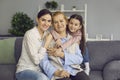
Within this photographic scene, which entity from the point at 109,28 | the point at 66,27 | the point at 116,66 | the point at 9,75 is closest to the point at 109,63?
the point at 116,66

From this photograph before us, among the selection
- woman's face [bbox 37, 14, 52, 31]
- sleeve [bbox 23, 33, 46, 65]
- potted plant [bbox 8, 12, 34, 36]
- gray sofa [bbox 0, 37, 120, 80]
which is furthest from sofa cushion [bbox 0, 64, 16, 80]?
potted plant [bbox 8, 12, 34, 36]

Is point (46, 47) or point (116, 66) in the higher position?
point (46, 47)

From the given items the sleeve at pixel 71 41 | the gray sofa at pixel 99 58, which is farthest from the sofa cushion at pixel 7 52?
the sleeve at pixel 71 41

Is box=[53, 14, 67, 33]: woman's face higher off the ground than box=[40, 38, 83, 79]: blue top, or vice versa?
box=[53, 14, 67, 33]: woman's face

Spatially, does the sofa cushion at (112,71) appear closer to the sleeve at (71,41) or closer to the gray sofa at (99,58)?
the gray sofa at (99,58)

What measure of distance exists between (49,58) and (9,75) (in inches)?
19.3

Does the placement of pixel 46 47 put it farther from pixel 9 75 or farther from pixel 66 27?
pixel 9 75

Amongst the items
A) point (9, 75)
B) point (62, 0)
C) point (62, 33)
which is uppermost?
point (62, 0)

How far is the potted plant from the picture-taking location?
530 cm

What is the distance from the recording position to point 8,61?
9.30 ft

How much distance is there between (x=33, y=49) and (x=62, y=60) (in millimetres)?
307

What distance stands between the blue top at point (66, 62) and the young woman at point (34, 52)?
6 cm

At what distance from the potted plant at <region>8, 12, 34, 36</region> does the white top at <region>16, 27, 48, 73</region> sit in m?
2.88

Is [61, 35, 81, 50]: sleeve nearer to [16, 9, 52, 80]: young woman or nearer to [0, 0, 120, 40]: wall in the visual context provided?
[16, 9, 52, 80]: young woman
